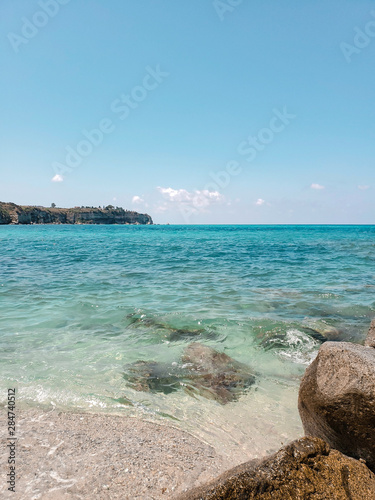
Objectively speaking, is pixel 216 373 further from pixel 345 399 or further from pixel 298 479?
pixel 298 479

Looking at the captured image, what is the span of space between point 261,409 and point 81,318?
23.5 feet

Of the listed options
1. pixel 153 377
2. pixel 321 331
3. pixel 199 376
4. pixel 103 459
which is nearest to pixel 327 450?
pixel 103 459

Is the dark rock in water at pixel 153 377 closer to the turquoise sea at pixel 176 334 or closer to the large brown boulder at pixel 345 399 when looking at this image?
the turquoise sea at pixel 176 334

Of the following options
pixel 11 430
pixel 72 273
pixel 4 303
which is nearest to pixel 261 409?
pixel 11 430

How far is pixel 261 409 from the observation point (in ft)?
18.5

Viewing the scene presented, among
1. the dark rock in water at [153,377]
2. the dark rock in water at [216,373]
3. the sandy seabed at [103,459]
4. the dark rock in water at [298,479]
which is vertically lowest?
the dark rock in water at [153,377]

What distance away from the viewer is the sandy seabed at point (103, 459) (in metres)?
3.55

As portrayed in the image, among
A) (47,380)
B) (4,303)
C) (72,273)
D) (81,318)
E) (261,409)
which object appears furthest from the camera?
(72,273)

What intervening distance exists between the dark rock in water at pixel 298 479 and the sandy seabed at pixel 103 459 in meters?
1.45

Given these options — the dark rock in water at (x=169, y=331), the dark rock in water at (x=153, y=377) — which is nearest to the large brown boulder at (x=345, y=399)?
the dark rock in water at (x=153, y=377)

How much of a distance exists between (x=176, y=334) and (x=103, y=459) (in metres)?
5.38

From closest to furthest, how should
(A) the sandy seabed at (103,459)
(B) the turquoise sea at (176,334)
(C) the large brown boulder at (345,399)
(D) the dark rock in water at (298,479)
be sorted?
(D) the dark rock in water at (298,479), (C) the large brown boulder at (345,399), (A) the sandy seabed at (103,459), (B) the turquoise sea at (176,334)

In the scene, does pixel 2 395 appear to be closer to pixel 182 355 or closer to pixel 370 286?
pixel 182 355

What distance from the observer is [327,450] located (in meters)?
2.84
